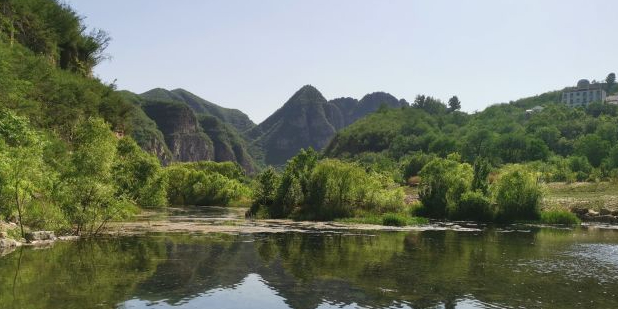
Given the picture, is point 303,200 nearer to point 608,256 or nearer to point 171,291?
point 608,256

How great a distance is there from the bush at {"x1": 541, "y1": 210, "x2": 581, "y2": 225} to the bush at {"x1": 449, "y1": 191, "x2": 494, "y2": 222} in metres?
7.89

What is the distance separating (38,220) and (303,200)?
39.7 metres

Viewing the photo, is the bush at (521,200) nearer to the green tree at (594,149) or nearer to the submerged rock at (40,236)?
the submerged rock at (40,236)

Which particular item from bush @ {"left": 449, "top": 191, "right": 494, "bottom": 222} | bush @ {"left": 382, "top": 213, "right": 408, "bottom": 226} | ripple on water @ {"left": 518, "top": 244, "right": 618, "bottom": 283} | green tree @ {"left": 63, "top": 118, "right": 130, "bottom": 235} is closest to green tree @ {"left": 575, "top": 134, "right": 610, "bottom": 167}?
bush @ {"left": 449, "top": 191, "right": 494, "bottom": 222}

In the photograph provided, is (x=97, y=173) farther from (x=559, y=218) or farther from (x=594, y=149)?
(x=594, y=149)

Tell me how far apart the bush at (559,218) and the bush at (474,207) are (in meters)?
7.89

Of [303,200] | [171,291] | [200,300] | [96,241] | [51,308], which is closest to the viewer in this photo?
[51,308]

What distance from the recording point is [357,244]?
142 feet

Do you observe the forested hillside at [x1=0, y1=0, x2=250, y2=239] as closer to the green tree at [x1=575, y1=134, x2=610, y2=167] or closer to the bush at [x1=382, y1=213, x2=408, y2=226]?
the bush at [x1=382, y1=213, x2=408, y2=226]

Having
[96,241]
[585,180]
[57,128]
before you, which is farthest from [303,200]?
[585,180]

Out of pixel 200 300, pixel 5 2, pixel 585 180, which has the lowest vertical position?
pixel 200 300

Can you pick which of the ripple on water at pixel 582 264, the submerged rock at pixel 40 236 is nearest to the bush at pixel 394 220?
the ripple on water at pixel 582 264

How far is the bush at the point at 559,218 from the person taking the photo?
7200 cm

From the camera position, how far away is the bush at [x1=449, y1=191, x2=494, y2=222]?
74.9 meters
